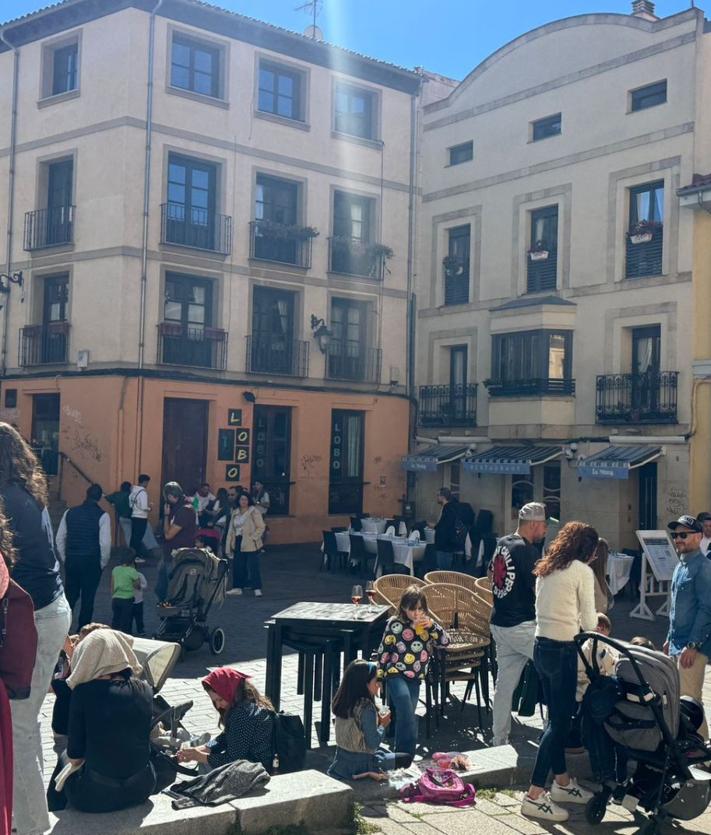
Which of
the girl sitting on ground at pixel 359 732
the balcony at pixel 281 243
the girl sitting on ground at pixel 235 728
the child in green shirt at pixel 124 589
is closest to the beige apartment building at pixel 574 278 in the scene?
the balcony at pixel 281 243

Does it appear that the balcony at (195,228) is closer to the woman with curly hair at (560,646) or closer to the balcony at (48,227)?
the balcony at (48,227)

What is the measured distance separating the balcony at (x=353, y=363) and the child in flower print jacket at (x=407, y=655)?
64.6 feet

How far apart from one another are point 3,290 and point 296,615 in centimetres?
2054

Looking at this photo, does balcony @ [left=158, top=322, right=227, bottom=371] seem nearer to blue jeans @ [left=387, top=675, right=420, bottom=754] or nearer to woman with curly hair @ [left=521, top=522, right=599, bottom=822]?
blue jeans @ [left=387, top=675, right=420, bottom=754]

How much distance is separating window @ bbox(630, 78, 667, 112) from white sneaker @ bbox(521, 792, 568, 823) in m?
19.6

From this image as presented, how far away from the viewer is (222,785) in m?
6.08

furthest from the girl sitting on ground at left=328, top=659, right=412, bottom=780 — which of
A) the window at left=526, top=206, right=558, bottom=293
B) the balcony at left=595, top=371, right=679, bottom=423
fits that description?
the window at left=526, top=206, right=558, bottom=293

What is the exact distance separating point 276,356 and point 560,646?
20722 millimetres

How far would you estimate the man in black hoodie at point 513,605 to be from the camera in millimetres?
7926

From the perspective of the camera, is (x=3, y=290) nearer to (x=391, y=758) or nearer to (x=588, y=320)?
(x=588, y=320)

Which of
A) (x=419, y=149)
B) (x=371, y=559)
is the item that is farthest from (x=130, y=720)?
(x=419, y=149)

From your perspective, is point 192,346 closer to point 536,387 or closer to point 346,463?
point 346,463

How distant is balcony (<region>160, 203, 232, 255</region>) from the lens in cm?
2508

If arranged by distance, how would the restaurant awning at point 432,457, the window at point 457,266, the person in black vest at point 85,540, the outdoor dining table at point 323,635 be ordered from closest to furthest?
1. the outdoor dining table at point 323,635
2. the person in black vest at point 85,540
3. the restaurant awning at point 432,457
4. the window at point 457,266
